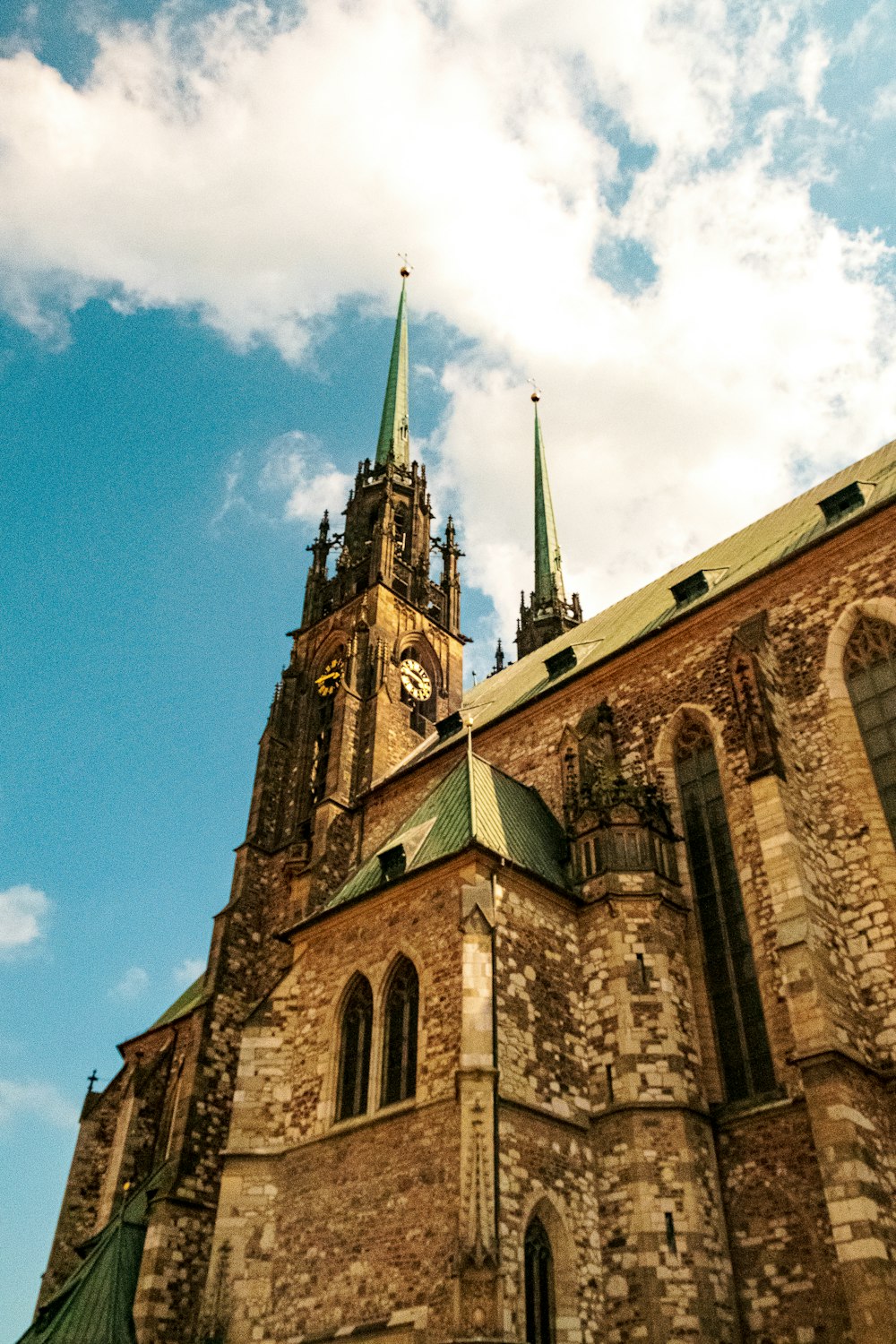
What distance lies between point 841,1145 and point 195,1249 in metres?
11.2

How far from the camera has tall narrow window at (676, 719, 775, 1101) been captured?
572 inches

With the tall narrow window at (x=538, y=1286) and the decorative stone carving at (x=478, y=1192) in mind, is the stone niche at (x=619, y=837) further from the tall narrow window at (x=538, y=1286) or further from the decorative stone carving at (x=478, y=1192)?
the tall narrow window at (x=538, y=1286)

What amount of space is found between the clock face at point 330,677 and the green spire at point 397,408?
950 cm

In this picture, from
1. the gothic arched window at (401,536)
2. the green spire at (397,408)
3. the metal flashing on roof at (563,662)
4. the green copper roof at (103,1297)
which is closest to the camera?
the green copper roof at (103,1297)

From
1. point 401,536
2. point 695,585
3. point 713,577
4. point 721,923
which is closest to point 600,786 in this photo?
point 721,923

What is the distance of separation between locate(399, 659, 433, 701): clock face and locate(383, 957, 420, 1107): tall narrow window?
50.5 ft

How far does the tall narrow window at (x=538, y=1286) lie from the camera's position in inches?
482

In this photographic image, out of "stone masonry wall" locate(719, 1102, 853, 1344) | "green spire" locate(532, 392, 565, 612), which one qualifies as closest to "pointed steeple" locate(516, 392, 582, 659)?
"green spire" locate(532, 392, 565, 612)

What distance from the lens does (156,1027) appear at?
27.0 m

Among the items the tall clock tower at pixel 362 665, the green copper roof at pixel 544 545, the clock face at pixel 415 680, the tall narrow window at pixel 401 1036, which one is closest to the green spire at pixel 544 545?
the green copper roof at pixel 544 545

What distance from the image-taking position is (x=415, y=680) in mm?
30969

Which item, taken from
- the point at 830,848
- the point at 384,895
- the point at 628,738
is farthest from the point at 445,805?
the point at 830,848

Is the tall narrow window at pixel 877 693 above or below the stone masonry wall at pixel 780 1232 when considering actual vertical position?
above

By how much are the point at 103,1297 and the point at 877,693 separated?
47.7ft
